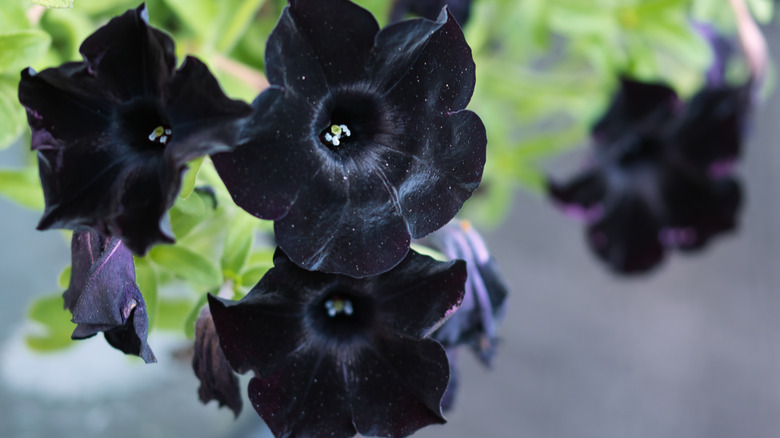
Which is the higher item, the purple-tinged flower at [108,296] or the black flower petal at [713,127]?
the purple-tinged flower at [108,296]

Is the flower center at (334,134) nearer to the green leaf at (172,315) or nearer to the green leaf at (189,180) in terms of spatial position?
the green leaf at (189,180)

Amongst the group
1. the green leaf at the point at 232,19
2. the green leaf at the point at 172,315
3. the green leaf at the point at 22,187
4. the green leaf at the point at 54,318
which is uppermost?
the green leaf at the point at 232,19

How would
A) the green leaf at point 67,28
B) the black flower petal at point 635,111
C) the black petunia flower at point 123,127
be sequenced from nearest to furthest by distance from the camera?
the black petunia flower at point 123,127 → the green leaf at point 67,28 → the black flower petal at point 635,111

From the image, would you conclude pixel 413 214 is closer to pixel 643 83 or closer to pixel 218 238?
pixel 218 238

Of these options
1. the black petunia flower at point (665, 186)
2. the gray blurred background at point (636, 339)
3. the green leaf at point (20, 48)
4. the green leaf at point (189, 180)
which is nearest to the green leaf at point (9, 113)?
the green leaf at point (20, 48)

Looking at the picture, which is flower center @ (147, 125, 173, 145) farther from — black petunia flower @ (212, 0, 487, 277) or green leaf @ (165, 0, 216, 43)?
green leaf @ (165, 0, 216, 43)

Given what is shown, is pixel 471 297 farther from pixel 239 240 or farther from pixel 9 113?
pixel 9 113

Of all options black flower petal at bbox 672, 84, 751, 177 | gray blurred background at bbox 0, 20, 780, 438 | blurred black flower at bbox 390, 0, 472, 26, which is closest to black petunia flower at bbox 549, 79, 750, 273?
black flower petal at bbox 672, 84, 751, 177

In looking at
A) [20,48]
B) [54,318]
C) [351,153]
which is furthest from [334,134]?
[54,318]
